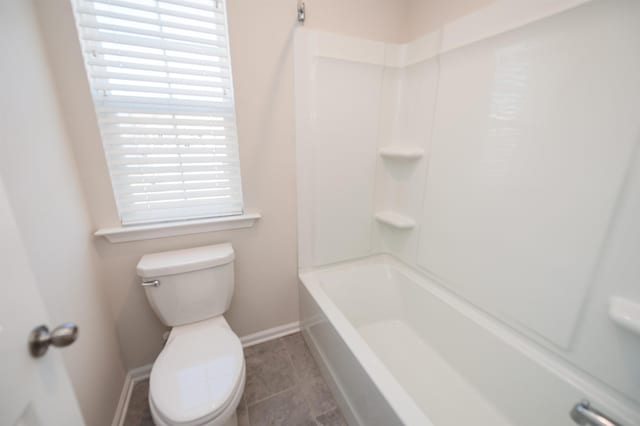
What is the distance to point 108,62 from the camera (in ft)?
3.44

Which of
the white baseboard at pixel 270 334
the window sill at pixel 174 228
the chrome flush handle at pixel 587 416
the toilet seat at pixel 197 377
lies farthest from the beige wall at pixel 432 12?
the white baseboard at pixel 270 334

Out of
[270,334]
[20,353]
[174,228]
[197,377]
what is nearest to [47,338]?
[20,353]

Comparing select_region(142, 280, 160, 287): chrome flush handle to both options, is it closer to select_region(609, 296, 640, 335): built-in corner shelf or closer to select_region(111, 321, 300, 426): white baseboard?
select_region(111, 321, 300, 426): white baseboard

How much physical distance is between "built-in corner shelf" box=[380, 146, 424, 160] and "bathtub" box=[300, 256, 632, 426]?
782 millimetres

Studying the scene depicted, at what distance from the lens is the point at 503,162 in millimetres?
1110

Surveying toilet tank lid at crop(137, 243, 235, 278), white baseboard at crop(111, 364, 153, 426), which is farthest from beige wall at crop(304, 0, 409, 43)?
white baseboard at crop(111, 364, 153, 426)

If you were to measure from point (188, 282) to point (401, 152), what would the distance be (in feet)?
4.73

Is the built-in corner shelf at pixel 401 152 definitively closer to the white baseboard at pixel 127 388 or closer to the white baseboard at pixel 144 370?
the white baseboard at pixel 144 370

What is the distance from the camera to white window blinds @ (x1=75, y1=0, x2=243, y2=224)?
1.04 m

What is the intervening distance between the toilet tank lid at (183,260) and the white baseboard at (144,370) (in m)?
0.69

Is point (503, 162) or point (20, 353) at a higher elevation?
point (503, 162)

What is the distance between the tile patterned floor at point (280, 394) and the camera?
1209mm

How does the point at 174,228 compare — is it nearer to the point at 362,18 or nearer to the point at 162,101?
the point at 162,101

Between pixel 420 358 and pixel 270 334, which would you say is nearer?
pixel 420 358
